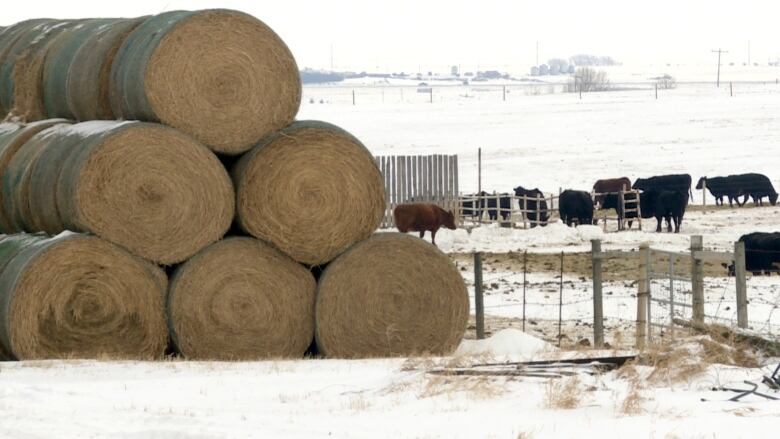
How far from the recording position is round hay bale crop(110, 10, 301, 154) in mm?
12828

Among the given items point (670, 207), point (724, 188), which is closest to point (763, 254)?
point (670, 207)

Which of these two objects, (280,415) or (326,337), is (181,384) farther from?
(326,337)

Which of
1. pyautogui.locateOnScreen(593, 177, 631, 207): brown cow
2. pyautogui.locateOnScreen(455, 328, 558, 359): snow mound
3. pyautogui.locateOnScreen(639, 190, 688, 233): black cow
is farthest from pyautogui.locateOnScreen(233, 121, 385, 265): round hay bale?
pyautogui.locateOnScreen(593, 177, 631, 207): brown cow

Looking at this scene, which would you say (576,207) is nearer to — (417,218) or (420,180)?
(420,180)

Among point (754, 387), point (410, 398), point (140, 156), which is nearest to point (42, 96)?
point (140, 156)

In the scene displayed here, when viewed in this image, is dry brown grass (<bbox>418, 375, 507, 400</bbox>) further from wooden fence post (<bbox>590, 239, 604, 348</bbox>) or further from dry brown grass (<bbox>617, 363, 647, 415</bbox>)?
wooden fence post (<bbox>590, 239, 604, 348</bbox>)

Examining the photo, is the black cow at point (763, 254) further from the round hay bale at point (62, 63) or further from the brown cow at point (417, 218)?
the round hay bale at point (62, 63)

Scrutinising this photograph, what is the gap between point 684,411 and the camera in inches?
357

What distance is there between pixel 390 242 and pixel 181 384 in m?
3.30

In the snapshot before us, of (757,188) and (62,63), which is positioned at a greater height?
(62,63)

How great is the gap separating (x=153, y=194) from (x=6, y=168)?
90.6 inches

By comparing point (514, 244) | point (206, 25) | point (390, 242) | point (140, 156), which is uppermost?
point (206, 25)

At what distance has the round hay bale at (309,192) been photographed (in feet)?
42.7

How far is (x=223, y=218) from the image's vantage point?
1289 cm
